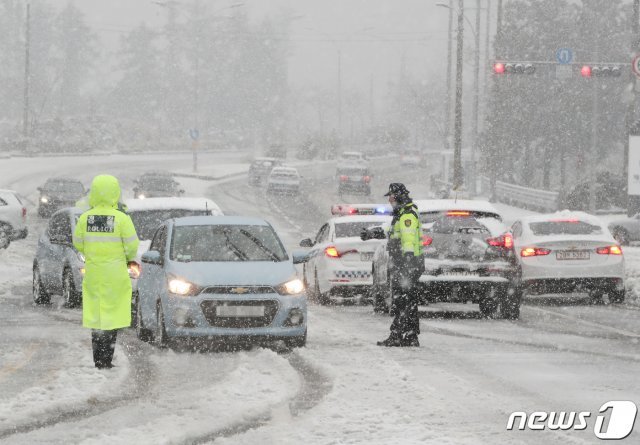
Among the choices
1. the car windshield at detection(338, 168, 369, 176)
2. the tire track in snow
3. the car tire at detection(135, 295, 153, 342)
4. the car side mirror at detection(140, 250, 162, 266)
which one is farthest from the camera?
the car windshield at detection(338, 168, 369, 176)

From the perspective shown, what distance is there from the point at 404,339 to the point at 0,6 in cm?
14810

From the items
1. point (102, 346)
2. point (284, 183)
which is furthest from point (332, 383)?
point (284, 183)

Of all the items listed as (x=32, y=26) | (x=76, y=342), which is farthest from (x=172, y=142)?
(x=76, y=342)

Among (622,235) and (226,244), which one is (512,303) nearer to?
(226,244)

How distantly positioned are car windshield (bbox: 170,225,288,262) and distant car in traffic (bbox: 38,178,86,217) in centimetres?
3240

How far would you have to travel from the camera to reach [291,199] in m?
66.5

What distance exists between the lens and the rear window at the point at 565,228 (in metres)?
21.8

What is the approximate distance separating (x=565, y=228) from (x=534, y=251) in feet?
3.24

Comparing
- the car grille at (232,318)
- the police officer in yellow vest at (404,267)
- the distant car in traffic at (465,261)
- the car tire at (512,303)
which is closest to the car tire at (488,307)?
the distant car in traffic at (465,261)

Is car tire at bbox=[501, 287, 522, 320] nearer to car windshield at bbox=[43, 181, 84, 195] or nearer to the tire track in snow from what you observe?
the tire track in snow

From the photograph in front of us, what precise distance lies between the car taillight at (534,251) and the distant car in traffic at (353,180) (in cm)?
4844

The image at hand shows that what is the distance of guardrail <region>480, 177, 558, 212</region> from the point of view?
184 feet

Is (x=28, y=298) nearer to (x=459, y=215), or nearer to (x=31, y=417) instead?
(x=459, y=215)

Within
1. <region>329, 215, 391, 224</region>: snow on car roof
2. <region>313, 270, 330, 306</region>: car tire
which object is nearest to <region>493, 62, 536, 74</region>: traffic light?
<region>329, 215, 391, 224</region>: snow on car roof
